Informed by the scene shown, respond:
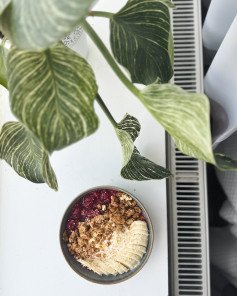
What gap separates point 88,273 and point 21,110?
0.43 meters

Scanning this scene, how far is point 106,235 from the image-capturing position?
72 cm

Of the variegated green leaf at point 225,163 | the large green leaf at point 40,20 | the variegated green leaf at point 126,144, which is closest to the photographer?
the large green leaf at point 40,20

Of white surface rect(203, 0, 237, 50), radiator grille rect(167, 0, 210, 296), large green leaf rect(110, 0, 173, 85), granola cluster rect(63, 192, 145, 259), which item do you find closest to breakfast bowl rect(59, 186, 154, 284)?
granola cluster rect(63, 192, 145, 259)

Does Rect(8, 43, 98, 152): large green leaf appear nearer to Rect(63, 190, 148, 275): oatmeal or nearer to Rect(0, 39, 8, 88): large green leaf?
Rect(0, 39, 8, 88): large green leaf

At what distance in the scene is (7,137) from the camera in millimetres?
601

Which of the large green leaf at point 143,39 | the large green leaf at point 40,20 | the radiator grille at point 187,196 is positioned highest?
the large green leaf at point 40,20

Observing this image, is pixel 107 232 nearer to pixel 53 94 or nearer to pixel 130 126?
pixel 130 126

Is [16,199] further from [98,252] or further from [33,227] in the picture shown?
[98,252]

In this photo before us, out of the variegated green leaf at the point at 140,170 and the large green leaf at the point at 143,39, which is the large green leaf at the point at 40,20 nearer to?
the large green leaf at the point at 143,39

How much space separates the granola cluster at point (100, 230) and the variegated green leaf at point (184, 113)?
33cm

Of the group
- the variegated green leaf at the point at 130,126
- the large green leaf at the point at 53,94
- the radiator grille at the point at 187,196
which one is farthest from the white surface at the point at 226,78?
the large green leaf at the point at 53,94

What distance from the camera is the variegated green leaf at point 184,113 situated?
38 cm

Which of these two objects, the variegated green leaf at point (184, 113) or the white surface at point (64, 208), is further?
the white surface at point (64, 208)

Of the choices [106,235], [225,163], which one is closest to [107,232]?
[106,235]
